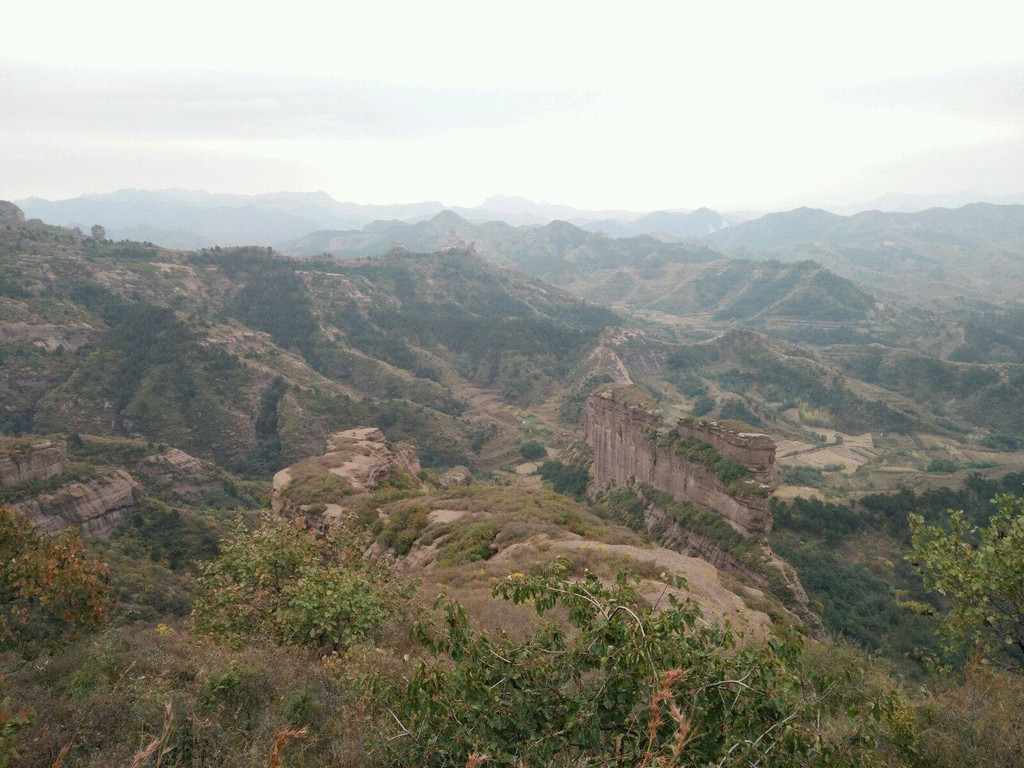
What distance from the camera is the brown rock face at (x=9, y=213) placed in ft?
528

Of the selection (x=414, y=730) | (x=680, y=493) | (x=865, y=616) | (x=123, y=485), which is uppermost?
(x=414, y=730)

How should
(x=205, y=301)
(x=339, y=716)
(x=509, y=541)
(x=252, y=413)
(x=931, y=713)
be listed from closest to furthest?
(x=339, y=716), (x=931, y=713), (x=509, y=541), (x=252, y=413), (x=205, y=301)

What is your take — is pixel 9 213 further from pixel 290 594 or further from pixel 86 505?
pixel 290 594

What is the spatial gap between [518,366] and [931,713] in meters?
133

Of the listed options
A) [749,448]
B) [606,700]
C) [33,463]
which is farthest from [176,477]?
[606,700]

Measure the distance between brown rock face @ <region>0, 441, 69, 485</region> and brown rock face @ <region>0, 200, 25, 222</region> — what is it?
167372 mm

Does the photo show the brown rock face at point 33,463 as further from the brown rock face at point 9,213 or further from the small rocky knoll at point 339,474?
the brown rock face at point 9,213

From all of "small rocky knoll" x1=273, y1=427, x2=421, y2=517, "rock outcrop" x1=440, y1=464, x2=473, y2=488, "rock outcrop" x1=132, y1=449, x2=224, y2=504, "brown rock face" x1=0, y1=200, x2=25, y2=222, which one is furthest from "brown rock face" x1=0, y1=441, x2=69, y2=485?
"brown rock face" x1=0, y1=200, x2=25, y2=222

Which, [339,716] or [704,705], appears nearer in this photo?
[704,705]

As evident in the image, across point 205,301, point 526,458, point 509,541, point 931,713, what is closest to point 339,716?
point 931,713

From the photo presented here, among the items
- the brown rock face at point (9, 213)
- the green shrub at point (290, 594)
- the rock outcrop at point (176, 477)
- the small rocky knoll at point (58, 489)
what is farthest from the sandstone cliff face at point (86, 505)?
the brown rock face at point (9, 213)

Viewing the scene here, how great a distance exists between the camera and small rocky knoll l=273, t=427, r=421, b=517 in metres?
32.1

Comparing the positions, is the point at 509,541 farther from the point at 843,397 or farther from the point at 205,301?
the point at 205,301

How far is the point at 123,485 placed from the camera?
1865 inches
